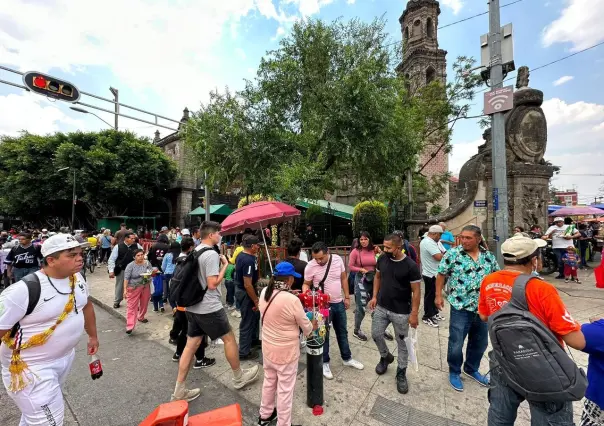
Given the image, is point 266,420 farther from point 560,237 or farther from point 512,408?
point 560,237

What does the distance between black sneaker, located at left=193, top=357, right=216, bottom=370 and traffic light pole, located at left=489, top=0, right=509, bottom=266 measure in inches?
240

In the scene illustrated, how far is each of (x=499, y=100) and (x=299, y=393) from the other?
6.78m

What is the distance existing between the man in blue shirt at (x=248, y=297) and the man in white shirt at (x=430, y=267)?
3.25 metres

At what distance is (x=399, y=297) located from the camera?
343cm

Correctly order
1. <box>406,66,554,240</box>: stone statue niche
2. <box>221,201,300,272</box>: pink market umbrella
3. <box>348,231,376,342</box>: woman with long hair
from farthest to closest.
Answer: <box>406,66,554,240</box>: stone statue niche < <box>221,201,300,272</box>: pink market umbrella < <box>348,231,376,342</box>: woman with long hair

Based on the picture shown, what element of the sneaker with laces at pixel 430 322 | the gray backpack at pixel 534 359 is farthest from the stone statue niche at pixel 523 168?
the gray backpack at pixel 534 359

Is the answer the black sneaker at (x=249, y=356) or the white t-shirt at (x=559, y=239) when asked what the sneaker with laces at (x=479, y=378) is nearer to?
the black sneaker at (x=249, y=356)

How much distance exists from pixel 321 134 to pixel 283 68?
2475 mm

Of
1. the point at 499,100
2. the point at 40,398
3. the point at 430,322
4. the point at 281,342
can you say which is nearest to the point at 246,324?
the point at 281,342

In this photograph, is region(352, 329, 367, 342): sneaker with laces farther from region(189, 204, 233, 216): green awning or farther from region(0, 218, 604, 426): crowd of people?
region(189, 204, 233, 216): green awning

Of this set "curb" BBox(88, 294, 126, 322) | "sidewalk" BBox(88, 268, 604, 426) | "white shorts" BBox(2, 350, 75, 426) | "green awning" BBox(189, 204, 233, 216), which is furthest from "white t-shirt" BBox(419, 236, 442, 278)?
"green awning" BBox(189, 204, 233, 216)

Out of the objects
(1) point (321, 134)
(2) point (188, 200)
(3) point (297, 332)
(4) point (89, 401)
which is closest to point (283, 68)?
(1) point (321, 134)

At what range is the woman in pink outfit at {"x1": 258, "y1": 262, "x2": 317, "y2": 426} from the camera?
8.72 ft

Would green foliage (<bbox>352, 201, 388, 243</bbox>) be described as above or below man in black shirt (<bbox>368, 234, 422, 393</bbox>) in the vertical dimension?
above
